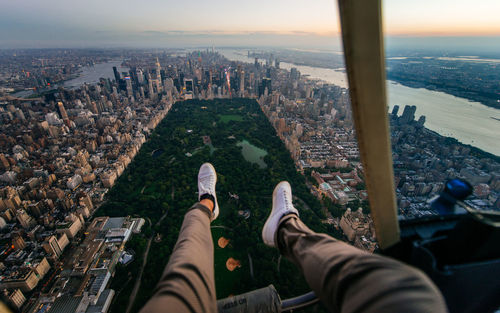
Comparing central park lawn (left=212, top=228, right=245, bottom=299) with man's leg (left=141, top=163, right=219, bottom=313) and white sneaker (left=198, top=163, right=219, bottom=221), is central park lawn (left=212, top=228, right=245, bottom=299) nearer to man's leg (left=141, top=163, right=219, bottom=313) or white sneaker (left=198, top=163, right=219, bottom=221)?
white sneaker (left=198, top=163, right=219, bottom=221)

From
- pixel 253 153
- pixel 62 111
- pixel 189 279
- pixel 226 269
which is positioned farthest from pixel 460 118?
pixel 62 111

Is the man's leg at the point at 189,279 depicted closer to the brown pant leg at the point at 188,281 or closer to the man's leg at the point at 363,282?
the brown pant leg at the point at 188,281

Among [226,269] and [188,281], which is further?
[226,269]

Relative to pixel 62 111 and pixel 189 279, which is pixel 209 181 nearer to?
pixel 189 279

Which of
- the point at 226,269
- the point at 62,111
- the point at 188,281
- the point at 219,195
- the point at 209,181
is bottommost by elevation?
the point at 226,269

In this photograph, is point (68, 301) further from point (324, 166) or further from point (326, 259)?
point (324, 166)

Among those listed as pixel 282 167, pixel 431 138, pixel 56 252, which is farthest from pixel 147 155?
Answer: pixel 431 138
